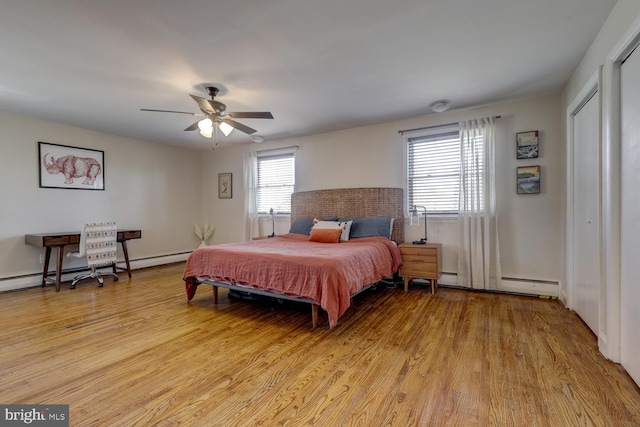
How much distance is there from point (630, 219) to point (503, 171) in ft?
6.84

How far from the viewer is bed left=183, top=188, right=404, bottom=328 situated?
8.50ft

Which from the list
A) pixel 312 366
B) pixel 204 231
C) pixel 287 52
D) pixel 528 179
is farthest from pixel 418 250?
pixel 204 231

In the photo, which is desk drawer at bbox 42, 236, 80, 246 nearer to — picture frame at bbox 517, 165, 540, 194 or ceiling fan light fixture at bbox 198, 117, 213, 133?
ceiling fan light fixture at bbox 198, 117, 213, 133

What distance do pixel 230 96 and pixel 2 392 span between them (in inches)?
122

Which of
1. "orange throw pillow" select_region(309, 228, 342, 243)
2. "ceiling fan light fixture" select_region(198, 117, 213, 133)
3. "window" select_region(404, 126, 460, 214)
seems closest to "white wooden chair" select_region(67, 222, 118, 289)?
"ceiling fan light fixture" select_region(198, 117, 213, 133)

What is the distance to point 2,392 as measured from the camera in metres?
1.70

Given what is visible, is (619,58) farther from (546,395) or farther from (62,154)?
(62,154)

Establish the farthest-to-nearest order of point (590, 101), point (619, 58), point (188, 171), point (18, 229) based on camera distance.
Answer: point (188, 171) → point (18, 229) → point (590, 101) → point (619, 58)

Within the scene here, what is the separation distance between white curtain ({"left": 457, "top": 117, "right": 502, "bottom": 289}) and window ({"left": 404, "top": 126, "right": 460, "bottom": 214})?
0.56ft

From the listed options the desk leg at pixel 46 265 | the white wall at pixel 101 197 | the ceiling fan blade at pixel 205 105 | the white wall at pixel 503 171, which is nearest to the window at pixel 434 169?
the white wall at pixel 503 171

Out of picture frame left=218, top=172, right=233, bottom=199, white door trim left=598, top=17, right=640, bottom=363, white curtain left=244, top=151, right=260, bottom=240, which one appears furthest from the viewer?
picture frame left=218, top=172, right=233, bottom=199

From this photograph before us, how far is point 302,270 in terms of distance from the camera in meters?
2.65

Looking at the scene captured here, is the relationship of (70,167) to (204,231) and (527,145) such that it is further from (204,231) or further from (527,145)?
(527,145)

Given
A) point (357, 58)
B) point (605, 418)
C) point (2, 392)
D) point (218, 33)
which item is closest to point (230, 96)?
point (218, 33)
